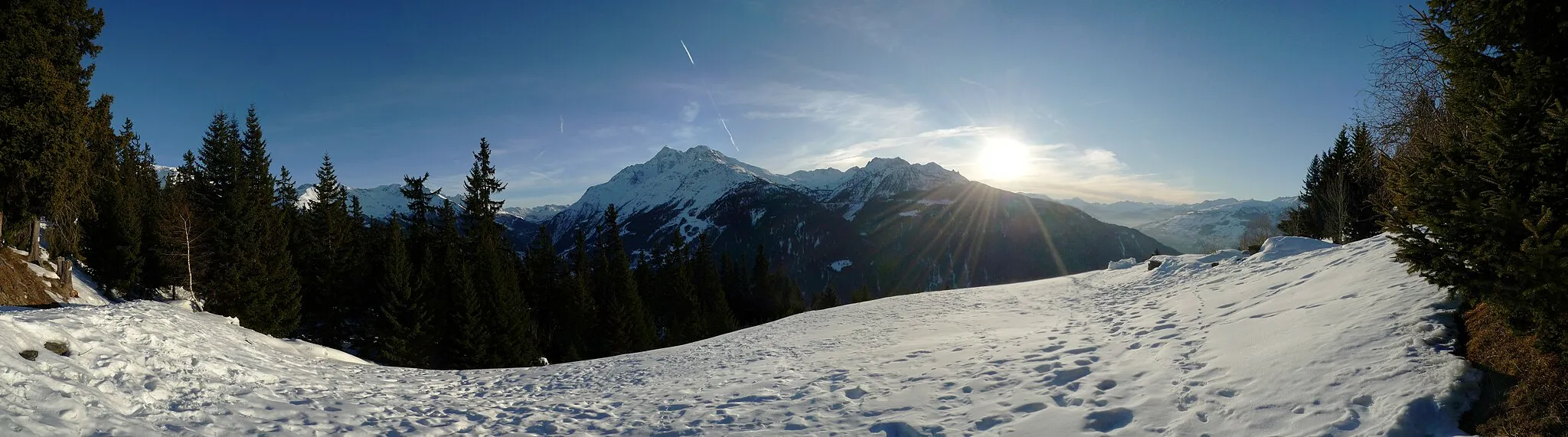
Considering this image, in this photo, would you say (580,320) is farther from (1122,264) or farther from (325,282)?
(1122,264)

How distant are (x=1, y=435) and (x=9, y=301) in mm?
19689

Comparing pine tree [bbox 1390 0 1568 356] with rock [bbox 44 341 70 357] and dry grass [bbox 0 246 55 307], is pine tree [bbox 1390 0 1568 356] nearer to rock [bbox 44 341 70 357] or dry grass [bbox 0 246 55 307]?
rock [bbox 44 341 70 357]

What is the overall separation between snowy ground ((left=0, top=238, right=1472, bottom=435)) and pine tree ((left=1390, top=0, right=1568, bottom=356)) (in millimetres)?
961

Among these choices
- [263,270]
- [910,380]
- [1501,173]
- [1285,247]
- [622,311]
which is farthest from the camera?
[622,311]

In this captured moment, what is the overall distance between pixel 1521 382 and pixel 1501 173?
6.26 feet

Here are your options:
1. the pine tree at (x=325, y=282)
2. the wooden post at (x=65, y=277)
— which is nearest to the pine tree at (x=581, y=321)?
the pine tree at (x=325, y=282)

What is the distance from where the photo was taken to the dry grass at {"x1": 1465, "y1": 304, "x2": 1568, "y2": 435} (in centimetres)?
428

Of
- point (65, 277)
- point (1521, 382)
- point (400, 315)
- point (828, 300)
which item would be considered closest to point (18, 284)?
point (65, 277)

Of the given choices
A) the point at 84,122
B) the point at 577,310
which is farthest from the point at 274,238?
the point at 577,310

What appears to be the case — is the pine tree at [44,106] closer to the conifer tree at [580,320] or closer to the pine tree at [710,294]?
the conifer tree at [580,320]

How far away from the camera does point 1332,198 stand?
31.5m

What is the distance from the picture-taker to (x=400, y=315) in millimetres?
32656

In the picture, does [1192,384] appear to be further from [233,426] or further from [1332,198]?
[1332,198]

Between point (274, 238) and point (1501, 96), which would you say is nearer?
point (1501, 96)
